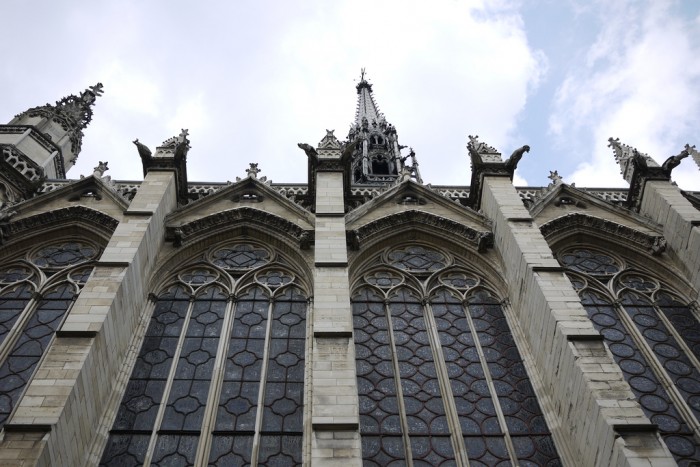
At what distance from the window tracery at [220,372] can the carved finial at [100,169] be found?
11.0ft

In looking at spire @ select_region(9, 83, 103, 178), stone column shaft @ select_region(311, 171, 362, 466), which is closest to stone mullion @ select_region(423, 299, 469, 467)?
stone column shaft @ select_region(311, 171, 362, 466)

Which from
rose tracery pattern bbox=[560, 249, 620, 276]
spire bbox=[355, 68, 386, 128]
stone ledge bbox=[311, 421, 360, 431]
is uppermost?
spire bbox=[355, 68, 386, 128]

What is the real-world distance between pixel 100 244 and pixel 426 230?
19.7 feet

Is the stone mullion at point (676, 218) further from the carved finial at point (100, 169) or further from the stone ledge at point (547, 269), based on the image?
the carved finial at point (100, 169)

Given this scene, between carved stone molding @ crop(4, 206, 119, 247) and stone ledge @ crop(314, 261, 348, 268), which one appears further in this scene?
carved stone molding @ crop(4, 206, 119, 247)

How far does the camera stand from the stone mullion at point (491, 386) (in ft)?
29.3

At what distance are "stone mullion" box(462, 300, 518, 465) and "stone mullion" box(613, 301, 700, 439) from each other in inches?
95.0

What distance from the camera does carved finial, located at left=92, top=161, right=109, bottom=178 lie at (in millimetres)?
14209

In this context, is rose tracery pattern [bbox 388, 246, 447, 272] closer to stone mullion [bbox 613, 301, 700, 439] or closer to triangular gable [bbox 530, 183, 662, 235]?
triangular gable [bbox 530, 183, 662, 235]

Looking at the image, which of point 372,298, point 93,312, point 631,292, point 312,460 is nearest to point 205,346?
point 93,312

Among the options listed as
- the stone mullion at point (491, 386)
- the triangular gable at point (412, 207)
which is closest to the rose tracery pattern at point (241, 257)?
the triangular gable at point (412, 207)

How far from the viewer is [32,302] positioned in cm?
1130

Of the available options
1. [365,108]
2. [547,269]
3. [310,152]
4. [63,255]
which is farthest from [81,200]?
[365,108]

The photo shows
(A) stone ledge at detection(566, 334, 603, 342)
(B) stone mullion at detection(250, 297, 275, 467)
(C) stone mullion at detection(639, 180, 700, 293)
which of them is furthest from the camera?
(C) stone mullion at detection(639, 180, 700, 293)
